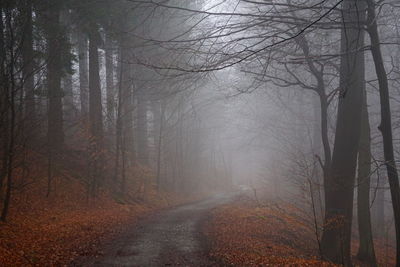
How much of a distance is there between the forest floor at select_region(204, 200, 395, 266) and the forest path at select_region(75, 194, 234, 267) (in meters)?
0.39

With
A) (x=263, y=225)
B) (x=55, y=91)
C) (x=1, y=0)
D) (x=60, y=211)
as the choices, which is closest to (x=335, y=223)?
(x=263, y=225)

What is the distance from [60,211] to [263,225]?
24.2 feet

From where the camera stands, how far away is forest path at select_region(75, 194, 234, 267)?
23.4ft

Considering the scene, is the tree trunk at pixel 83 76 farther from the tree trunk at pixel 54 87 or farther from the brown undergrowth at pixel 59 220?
the brown undergrowth at pixel 59 220

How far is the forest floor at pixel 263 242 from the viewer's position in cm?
758

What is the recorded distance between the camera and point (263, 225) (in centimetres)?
1304

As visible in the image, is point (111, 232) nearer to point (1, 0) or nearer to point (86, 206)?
point (86, 206)

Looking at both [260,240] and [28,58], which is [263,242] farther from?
[28,58]

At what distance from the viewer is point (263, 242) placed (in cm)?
1002

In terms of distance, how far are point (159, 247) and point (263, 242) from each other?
127 inches

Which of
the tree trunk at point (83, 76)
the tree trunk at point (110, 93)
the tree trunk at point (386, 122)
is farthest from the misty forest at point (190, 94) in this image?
the tree trunk at point (83, 76)

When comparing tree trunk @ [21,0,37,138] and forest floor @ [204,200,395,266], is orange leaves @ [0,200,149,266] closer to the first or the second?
tree trunk @ [21,0,37,138]

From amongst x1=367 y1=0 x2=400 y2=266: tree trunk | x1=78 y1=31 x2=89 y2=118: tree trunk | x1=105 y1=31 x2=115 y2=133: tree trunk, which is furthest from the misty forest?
x1=78 y1=31 x2=89 y2=118: tree trunk

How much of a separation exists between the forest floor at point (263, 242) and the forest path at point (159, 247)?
394mm
